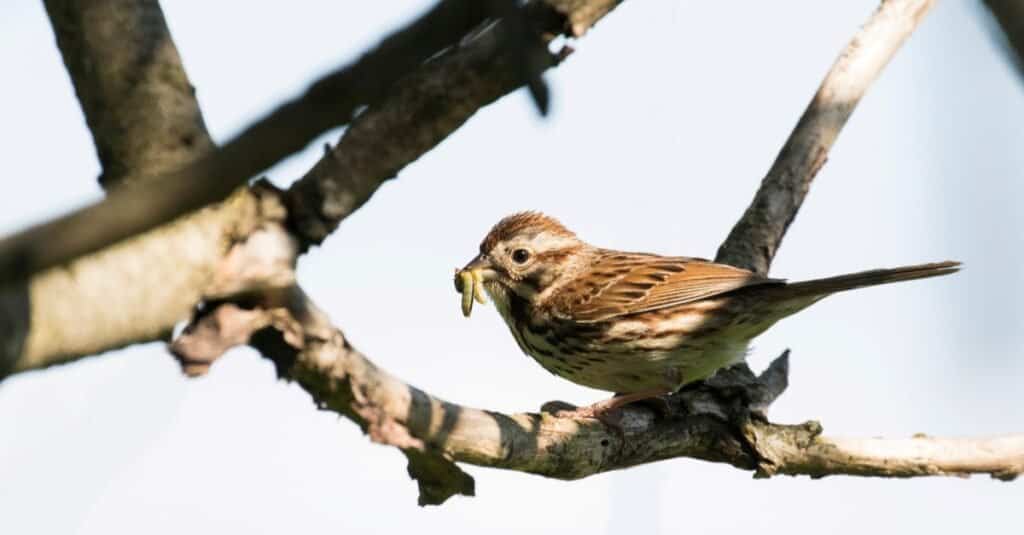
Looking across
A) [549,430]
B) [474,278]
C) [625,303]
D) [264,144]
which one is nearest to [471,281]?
[474,278]

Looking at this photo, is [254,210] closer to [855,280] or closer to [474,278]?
[855,280]

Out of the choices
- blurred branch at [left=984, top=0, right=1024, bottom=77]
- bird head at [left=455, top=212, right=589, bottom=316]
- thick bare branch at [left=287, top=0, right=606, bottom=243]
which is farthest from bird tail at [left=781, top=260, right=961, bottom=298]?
blurred branch at [left=984, top=0, right=1024, bottom=77]

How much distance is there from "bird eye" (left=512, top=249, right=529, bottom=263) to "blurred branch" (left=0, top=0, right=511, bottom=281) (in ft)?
17.6

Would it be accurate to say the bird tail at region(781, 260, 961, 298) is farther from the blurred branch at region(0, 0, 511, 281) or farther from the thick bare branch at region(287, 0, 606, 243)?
the blurred branch at region(0, 0, 511, 281)

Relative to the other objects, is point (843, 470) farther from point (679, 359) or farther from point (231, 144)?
Result: point (231, 144)

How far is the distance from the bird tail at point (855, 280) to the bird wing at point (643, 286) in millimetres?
126

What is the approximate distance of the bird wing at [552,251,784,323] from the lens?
6219 millimetres

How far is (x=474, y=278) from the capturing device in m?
6.85

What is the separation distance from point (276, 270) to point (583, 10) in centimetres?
88

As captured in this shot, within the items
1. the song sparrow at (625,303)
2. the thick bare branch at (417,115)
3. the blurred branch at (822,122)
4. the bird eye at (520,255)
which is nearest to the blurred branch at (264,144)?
the thick bare branch at (417,115)

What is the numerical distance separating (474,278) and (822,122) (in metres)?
2.01

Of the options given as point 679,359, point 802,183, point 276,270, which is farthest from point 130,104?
point 802,183

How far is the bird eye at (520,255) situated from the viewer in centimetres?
695

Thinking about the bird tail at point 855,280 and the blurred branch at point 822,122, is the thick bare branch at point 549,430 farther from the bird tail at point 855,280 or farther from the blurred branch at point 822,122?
the blurred branch at point 822,122
